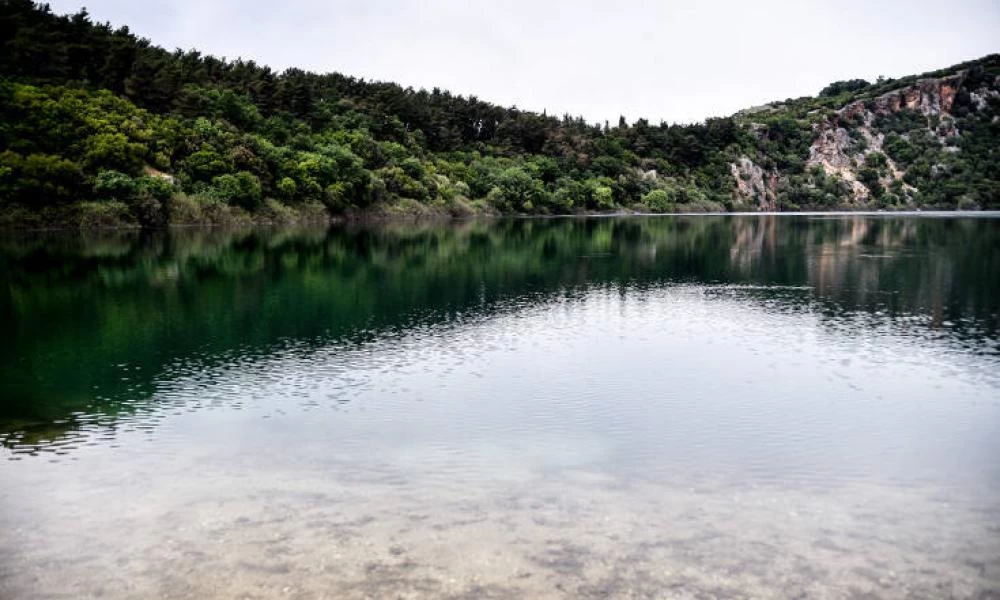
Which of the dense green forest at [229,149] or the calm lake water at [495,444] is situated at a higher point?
the dense green forest at [229,149]

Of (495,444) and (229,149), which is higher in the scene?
(229,149)

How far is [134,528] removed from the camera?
13422mm

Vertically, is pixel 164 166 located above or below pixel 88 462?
above

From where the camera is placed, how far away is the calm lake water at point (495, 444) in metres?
12.0

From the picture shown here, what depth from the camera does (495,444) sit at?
18.3 metres

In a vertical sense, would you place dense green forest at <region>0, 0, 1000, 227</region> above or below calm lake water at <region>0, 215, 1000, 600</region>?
above

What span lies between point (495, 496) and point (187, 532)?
5.73 metres

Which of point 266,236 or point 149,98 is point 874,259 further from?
point 149,98

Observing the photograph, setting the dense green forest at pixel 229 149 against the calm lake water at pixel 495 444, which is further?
the dense green forest at pixel 229 149

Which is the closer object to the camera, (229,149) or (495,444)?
(495,444)

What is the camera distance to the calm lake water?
12.0 metres

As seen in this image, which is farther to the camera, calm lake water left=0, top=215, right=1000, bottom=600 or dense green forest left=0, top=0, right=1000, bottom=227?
dense green forest left=0, top=0, right=1000, bottom=227

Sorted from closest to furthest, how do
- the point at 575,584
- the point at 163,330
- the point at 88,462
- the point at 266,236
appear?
the point at 575,584
the point at 88,462
the point at 163,330
the point at 266,236

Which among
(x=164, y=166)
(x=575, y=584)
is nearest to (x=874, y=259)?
(x=575, y=584)
